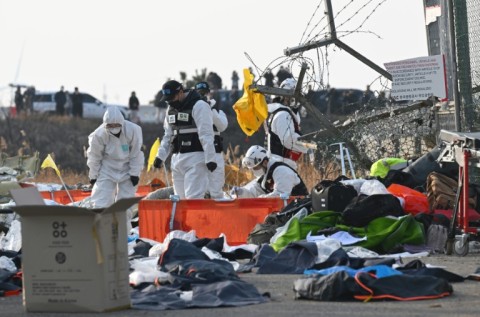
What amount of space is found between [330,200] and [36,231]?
5.02 m

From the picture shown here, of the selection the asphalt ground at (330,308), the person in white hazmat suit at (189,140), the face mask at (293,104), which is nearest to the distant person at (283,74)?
the face mask at (293,104)

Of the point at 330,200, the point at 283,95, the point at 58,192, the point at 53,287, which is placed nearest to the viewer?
the point at 53,287

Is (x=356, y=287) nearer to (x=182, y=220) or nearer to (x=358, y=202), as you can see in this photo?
(x=358, y=202)

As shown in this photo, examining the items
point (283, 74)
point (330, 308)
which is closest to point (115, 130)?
point (330, 308)

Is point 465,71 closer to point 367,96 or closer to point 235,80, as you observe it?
point 367,96

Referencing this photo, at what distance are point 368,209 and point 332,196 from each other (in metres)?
0.60

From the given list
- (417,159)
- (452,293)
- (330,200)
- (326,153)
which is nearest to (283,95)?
(326,153)

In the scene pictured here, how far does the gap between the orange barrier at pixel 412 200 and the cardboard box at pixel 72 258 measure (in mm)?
4967

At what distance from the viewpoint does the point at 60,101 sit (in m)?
57.1

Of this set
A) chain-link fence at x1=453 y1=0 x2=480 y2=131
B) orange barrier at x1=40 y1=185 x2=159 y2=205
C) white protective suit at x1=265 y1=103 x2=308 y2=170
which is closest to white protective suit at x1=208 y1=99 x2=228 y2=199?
white protective suit at x1=265 y1=103 x2=308 y2=170

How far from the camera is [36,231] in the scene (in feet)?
28.5

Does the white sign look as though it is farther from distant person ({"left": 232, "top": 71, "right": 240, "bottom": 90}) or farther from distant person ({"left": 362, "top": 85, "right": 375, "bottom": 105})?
distant person ({"left": 232, "top": 71, "right": 240, "bottom": 90})

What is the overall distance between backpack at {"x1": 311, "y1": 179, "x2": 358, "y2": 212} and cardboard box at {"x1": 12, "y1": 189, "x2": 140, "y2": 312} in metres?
4.72

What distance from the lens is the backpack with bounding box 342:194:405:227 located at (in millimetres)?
12703
